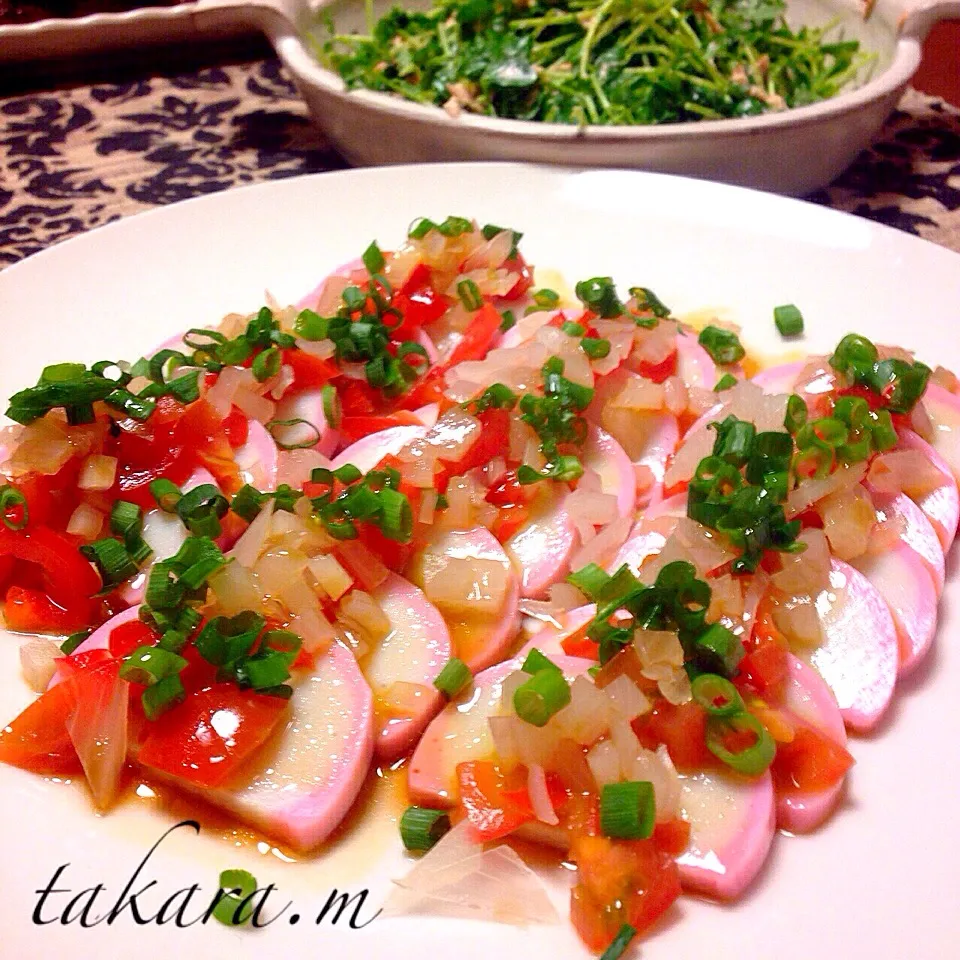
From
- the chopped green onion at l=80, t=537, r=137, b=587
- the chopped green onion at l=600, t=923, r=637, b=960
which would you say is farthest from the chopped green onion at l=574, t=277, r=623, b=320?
the chopped green onion at l=600, t=923, r=637, b=960

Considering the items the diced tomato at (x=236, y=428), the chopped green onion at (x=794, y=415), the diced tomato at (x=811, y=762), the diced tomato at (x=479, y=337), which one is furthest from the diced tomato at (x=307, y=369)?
the diced tomato at (x=811, y=762)

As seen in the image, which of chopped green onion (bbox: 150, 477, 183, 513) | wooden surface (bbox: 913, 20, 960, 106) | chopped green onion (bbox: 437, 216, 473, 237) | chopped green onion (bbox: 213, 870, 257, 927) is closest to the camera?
chopped green onion (bbox: 213, 870, 257, 927)

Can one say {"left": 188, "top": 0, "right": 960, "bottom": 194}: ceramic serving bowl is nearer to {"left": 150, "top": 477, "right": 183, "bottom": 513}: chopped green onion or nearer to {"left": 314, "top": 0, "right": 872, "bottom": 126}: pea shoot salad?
{"left": 314, "top": 0, "right": 872, "bottom": 126}: pea shoot salad

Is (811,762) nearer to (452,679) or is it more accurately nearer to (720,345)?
(452,679)

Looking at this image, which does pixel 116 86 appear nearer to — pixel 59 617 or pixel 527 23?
pixel 527 23

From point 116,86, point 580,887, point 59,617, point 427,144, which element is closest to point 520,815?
point 580,887

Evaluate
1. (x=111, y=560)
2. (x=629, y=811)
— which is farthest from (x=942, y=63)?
(x=111, y=560)
